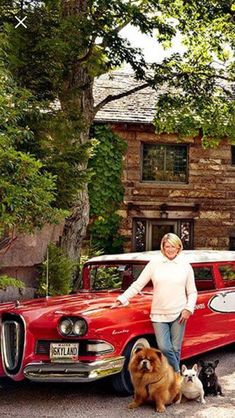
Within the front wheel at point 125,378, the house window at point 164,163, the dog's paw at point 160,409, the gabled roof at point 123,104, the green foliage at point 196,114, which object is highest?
the gabled roof at point 123,104

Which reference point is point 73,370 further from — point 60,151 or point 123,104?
point 123,104

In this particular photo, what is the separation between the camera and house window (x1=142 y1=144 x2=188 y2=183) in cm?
1902

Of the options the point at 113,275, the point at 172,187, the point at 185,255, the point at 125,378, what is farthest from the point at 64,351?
the point at 172,187

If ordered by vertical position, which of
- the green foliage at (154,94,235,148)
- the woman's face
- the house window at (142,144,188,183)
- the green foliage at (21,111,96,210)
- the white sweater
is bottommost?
the white sweater

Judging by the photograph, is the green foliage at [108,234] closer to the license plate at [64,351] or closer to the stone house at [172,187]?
the stone house at [172,187]

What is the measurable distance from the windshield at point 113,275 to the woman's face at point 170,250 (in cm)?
113

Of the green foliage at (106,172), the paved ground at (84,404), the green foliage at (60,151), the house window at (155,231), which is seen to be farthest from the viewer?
the house window at (155,231)

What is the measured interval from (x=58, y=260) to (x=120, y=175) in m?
9.10

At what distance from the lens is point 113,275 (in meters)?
7.87

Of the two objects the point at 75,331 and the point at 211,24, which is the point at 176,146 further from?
the point at 75,331

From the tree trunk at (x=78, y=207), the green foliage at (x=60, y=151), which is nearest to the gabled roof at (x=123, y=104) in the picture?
the tree trunk at (x=78, y=207)

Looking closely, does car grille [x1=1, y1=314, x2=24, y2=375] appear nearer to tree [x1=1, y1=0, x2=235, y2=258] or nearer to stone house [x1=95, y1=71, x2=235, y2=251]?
tree [x1=1, y1=0, x2=235, y2=258]

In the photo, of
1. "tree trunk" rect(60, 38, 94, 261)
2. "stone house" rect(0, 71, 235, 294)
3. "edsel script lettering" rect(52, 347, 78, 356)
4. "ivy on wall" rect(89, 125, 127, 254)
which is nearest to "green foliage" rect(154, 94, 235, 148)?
"tree trunk" rect(60, 38, 94, 261)

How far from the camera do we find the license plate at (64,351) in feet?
19.6
